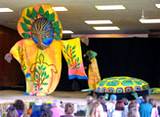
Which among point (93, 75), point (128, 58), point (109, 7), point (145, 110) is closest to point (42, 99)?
point (109, 7)

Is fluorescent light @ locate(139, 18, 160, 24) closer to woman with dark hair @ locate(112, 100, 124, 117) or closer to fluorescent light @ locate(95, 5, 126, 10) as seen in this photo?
fluorescent light @ locate(95, 5, 126, 10)

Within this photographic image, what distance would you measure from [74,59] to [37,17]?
5.91ft

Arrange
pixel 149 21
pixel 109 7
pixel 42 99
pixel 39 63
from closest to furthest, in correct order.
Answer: pixel 42 99, pixel 109 7, pixel 39 63, pixel 149 21

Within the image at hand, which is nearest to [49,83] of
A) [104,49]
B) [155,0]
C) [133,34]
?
[155,0]

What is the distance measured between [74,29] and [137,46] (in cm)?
312

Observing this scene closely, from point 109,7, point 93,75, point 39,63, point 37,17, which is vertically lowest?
point 93,75

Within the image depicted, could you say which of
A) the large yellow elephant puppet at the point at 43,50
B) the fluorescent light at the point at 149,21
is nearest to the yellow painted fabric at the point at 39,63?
the large yellow elephant puppet at the point at 43,50

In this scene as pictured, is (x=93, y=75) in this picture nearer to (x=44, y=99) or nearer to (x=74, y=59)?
(x=74, y=59)

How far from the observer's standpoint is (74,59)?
14695 millimetres

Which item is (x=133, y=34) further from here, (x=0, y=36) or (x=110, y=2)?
(x=110, y=2)

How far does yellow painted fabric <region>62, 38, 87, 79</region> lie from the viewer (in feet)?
47.9

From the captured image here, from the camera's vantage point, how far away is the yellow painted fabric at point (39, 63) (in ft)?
48.3

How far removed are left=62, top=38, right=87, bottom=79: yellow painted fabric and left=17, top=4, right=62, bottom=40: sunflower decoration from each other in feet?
1.50

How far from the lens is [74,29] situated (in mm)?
20891
